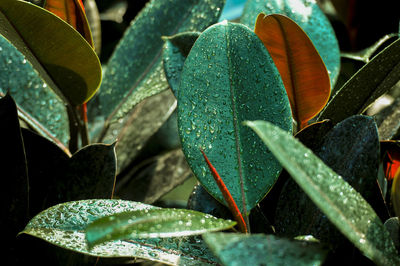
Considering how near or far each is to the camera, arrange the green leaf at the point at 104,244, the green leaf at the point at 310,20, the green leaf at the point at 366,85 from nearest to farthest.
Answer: the green leaf at the point at 104,244
the green leaf at the point at 366,85
the green leaf at the point at 310,20

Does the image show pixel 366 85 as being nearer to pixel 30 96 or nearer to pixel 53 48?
pixel 53 48

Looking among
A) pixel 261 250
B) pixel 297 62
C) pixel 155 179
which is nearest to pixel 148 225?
pixel 261 250

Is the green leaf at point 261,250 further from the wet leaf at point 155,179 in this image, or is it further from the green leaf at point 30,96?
the green leaf at point 30,96

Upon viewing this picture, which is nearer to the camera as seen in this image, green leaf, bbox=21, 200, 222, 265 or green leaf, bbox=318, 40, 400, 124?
green leaf, bbox=21, 200, 222, 265

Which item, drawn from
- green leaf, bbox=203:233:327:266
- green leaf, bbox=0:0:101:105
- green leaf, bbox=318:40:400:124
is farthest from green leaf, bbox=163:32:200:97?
green leaf, bbox=203:233:327:266

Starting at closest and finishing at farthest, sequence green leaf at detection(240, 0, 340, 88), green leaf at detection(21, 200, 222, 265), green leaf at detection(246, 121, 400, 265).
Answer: green leaf at detection(246, 121, 400, 265) → green leaf at detection(21, 200, 222, 265) → green leaf at detection(240, 0, 340, 88)

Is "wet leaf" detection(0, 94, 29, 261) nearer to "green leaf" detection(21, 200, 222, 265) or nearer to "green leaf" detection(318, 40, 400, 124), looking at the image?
"green leaf" detection(21, 200, 222, 265)

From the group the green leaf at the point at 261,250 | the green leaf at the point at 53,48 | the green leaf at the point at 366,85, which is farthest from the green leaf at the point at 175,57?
the green leaf at the point at 261,250
